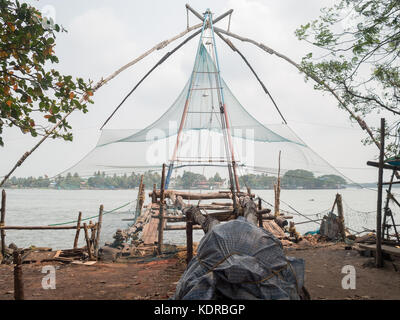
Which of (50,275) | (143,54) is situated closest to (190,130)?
(143,54)

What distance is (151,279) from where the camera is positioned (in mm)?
6125

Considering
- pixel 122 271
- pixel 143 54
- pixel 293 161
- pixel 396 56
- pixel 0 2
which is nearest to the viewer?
pixel 0 2

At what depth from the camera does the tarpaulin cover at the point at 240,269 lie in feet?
8.98

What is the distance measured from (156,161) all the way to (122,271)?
10.4 feet

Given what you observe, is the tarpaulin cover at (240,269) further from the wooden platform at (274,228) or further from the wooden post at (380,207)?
the wooden platform at (274,228)

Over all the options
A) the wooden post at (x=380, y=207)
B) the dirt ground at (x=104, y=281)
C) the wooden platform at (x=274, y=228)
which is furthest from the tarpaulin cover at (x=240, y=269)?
the wooden platform at (x=274, y=228)

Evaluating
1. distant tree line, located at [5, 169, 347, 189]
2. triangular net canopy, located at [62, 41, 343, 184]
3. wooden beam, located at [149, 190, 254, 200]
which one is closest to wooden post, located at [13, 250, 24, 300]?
distant tree line, located at [5, 169, 347, 189]

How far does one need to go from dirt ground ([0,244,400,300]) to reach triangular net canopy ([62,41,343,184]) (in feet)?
7.75

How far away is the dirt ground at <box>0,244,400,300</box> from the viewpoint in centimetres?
510

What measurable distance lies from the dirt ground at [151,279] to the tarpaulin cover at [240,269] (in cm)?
220

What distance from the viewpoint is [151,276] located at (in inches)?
251

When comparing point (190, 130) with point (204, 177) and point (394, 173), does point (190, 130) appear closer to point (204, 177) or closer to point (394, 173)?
→ point (204, 177)

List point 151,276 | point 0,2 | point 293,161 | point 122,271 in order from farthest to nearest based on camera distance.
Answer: point 293,161
point 122,271
point 151,276
point 0,2

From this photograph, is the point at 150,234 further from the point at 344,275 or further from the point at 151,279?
the point at 344,275
